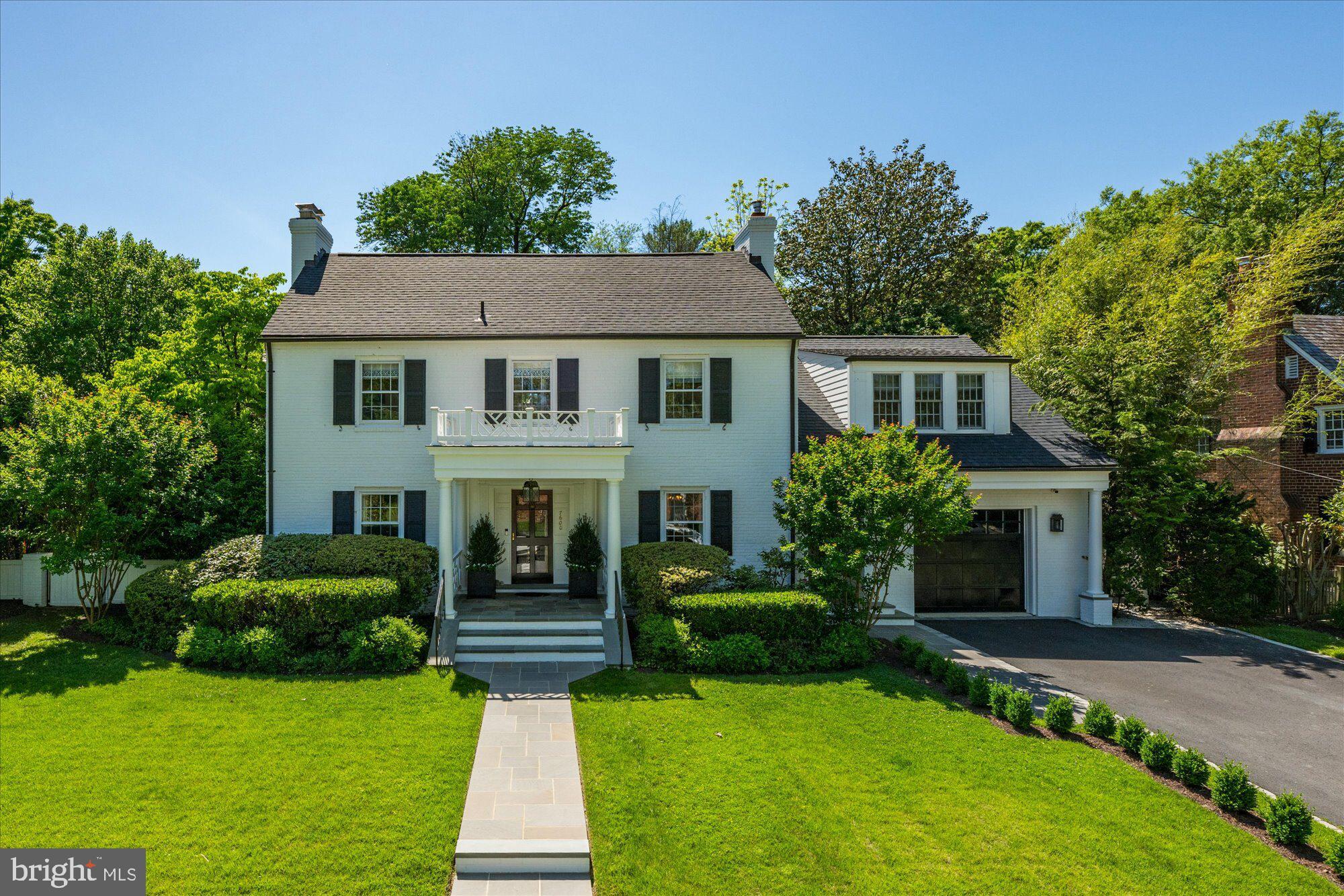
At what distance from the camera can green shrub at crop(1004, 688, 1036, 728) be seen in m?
9.70

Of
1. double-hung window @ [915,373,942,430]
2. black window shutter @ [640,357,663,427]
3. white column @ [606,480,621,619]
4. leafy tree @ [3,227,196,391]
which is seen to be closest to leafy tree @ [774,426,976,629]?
white column @ [606,480,621,619]

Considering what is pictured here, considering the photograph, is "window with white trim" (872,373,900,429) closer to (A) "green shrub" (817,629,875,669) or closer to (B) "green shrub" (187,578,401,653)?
(A) "green shrub" (817,629,875,669)

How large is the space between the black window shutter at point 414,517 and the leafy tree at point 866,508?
805 cm

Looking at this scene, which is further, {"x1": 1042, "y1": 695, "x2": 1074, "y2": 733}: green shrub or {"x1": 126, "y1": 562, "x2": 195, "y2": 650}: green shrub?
{"x1": 126, "y1": 562, "x2": 195, "y2": 650}: green shrub

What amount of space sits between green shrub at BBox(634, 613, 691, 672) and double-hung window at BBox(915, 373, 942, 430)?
29.1ft

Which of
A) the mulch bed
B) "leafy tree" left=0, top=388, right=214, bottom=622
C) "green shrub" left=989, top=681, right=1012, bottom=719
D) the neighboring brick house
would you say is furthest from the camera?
the neighboring brick house

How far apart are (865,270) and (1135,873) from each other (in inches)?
1076

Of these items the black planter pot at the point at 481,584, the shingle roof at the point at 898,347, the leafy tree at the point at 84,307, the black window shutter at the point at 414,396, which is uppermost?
the leafy tree at the point at 84,307

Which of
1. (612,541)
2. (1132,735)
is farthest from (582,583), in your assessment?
(1132,735)

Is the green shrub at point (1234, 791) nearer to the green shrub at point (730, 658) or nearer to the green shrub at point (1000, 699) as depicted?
the green shrub at point (1000, 699)

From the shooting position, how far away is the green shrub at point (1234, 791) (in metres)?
7.47

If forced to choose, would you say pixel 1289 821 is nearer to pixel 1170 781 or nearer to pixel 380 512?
pixel 1170 781

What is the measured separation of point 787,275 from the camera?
3244cm

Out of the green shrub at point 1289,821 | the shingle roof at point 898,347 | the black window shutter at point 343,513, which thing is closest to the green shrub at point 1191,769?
the green shrub at point 1289,821
